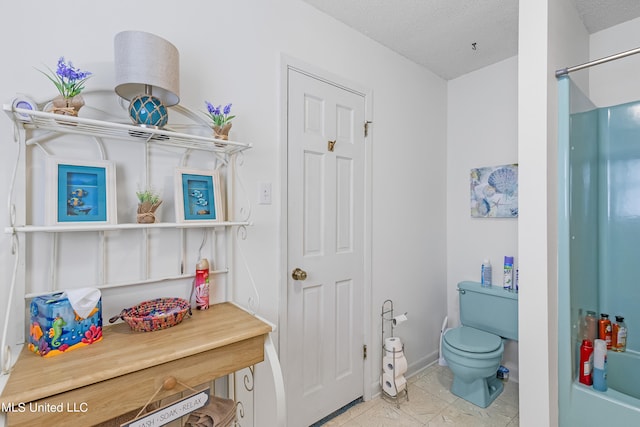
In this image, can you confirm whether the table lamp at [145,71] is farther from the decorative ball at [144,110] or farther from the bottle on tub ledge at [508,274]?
the bottle on tub ledge at [508,274]

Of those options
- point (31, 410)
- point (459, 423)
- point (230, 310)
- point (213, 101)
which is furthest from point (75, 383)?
point (459, 423)

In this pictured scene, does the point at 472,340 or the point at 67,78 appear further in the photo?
the point at 472,340

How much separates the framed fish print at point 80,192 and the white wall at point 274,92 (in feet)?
0.55

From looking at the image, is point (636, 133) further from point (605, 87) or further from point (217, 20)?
point (217, 20)

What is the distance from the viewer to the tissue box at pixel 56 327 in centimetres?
94

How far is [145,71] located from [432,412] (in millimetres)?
2393

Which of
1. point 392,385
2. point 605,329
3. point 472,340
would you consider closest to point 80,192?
point 392,385

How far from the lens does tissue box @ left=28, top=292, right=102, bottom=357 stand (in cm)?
94

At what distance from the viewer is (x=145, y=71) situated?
1.08m

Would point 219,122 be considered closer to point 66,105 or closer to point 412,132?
point 66,105

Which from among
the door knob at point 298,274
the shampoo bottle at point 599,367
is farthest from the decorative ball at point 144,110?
the shampoo bottle at point 599,367

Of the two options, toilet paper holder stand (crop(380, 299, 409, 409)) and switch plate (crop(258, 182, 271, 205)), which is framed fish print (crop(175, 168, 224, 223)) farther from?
toilet paper holder stand (crop(380, 299, 409, 409))

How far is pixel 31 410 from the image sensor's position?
76 centimetres

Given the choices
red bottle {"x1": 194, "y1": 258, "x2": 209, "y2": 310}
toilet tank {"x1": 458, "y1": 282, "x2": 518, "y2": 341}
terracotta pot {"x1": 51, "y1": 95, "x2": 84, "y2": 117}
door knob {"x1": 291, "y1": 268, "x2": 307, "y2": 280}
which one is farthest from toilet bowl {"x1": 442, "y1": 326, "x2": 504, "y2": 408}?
terracotta pot {"x1": 51, "y1": 95, "x2": 84, "y2": 117}
